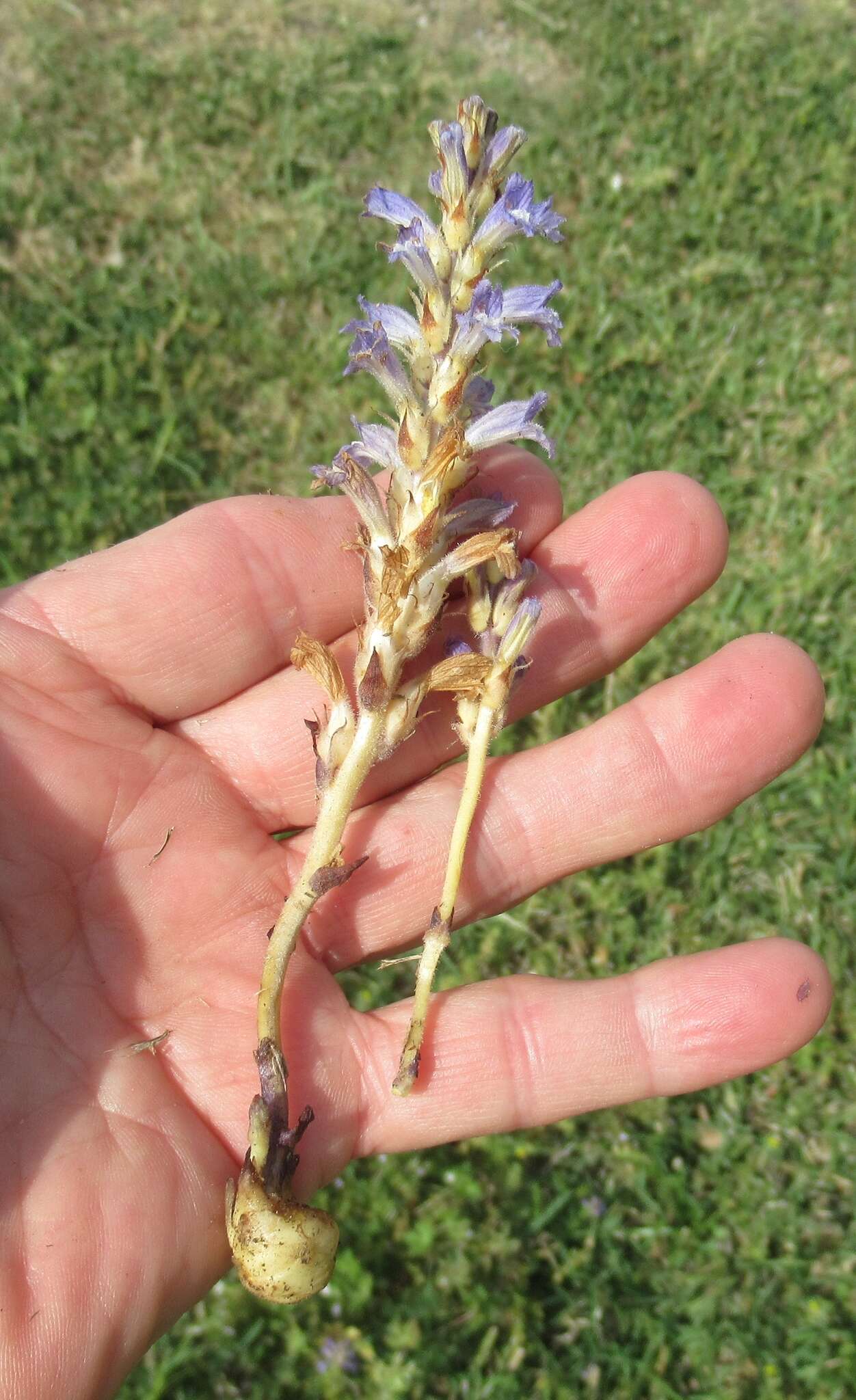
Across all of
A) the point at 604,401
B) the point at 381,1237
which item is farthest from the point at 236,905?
the point at 604,401

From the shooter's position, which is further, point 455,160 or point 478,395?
point 478,395

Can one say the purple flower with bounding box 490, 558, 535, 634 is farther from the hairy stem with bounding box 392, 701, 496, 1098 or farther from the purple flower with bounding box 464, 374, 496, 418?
the purple flower with bounding box 464, 374, 496, 418

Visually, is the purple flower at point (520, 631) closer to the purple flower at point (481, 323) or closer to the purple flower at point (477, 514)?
the purple flower at point (477, 514)

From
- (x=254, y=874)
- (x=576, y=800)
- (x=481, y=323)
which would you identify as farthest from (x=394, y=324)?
(x=254, y=874)

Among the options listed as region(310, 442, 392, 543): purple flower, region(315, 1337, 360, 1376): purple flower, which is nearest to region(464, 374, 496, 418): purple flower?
region(310, 442, 392, 543): purple flower

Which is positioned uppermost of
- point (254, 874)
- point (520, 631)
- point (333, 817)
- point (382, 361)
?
point (382, 361)

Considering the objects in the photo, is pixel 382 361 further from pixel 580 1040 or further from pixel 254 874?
pixel 580 1040

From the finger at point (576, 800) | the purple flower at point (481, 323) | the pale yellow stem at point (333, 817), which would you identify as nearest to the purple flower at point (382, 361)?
the purple flower at point (481, 323)

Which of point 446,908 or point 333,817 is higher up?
point 333,817
